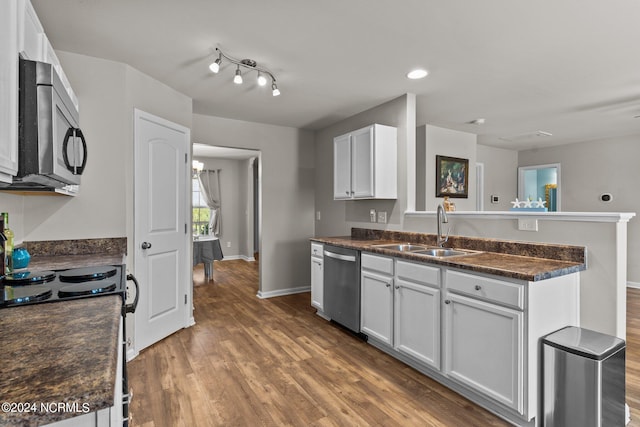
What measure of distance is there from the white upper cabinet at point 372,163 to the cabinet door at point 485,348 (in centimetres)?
150

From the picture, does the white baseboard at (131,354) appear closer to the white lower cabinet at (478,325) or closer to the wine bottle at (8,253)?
the wine bottle at (8,253)

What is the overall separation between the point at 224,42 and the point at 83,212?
1662 mm

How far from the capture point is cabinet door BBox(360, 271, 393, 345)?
8.87 feet

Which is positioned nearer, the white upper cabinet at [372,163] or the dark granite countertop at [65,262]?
the dark granite countertop at [65,262]

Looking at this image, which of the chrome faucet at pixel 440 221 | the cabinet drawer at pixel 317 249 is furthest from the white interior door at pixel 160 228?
the chrome faucet at pixel 440 221

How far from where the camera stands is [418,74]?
2.92 metres

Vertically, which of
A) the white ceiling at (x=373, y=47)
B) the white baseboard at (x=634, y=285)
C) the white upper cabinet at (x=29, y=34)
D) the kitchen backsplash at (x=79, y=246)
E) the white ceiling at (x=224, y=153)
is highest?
the white ceiling at (x=224, y=153)

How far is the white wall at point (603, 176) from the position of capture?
17.1 feet

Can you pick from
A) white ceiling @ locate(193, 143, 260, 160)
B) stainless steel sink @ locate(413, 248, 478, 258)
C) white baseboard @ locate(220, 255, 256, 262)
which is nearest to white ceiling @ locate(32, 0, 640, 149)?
stainless steel sink @ locate(413, 248, 478, 258)

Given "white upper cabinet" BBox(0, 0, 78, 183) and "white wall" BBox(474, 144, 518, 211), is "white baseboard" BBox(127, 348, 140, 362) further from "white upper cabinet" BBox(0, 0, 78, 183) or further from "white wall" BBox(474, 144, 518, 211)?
"white wall" BBox(474, 144, 518, 211)

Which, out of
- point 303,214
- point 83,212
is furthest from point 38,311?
point 303,214

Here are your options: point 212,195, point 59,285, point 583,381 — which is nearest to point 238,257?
point 212,195

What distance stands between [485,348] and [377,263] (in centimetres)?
104

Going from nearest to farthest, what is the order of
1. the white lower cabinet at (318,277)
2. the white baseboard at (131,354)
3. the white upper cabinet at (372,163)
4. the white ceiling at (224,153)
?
1. the white baseboard at (131,354)
2. the white upper cabinet at (372,163)
3. the white lower cabinet at (318,277)
4. the white ceiling at (224,153)
